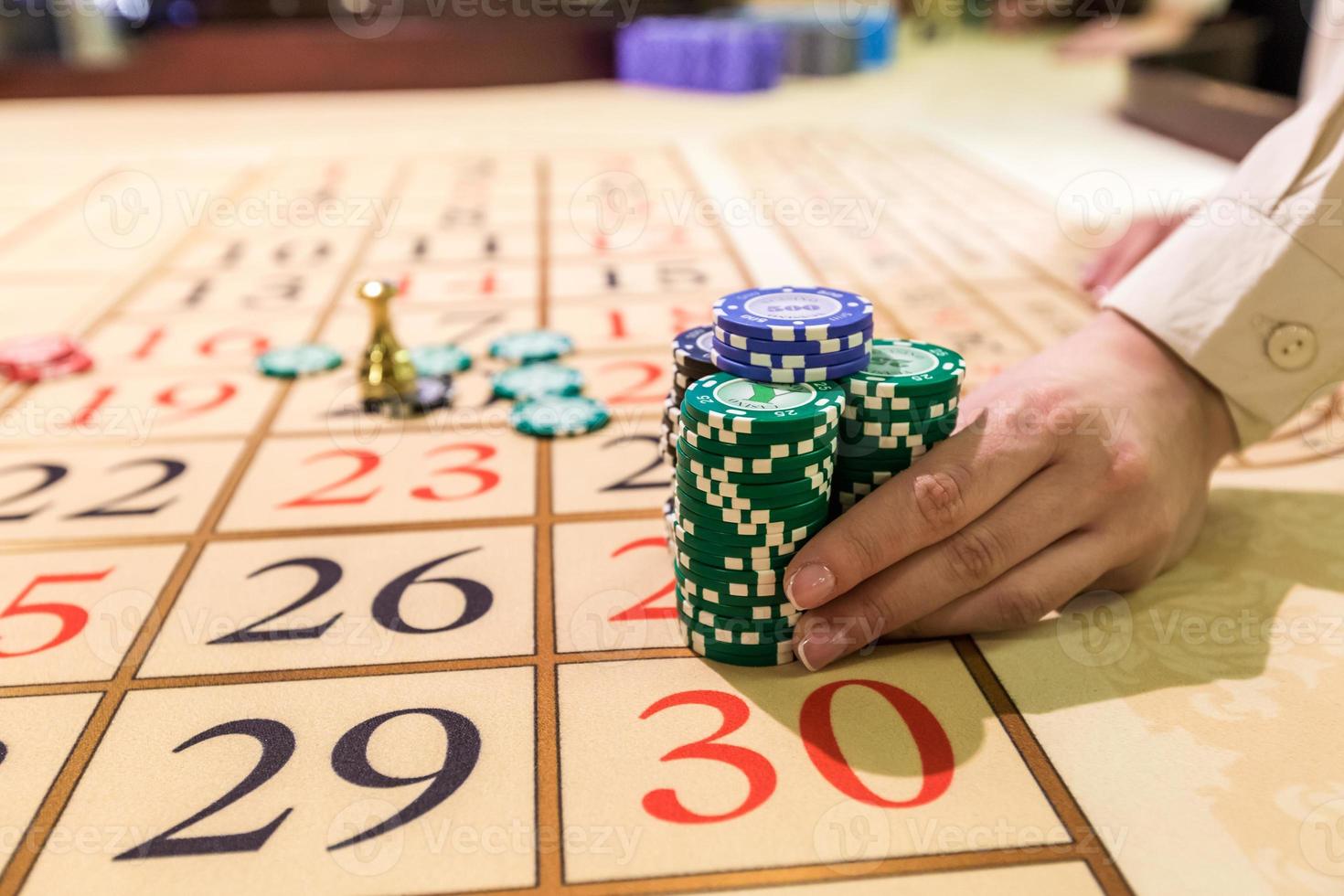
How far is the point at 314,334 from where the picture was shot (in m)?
2.69

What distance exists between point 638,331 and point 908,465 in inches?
54.7

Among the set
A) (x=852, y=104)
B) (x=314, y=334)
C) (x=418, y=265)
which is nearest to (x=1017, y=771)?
(x=314, y=334)

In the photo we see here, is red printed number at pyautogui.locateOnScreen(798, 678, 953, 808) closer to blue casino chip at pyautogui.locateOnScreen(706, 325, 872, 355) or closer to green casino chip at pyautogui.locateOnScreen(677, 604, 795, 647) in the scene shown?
green casino chip at pyautogui.locateOnScreen(677, 604, 795, 647)

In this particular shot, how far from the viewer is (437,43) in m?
8.14

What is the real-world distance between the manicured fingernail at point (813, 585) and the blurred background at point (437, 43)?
5.72 m

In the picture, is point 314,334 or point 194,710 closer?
point 194,710

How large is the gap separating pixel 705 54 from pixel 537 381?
6014 mm

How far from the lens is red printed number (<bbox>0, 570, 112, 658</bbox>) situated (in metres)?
1.43

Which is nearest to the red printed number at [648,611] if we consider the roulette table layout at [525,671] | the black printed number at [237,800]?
the roulette table layout at [525,671]

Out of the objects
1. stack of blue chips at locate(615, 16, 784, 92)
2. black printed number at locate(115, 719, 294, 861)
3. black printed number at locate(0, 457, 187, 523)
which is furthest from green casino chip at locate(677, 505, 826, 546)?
stack of blue chips at locate(615, 16, 784, 92)

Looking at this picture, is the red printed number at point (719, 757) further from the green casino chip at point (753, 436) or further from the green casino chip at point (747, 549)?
the green casino chip at point (753, 436)

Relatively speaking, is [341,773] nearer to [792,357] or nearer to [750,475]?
[750,475]

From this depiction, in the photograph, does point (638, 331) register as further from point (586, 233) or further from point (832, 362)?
point (832, 362)

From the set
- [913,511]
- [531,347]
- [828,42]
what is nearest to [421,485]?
[531,347]
